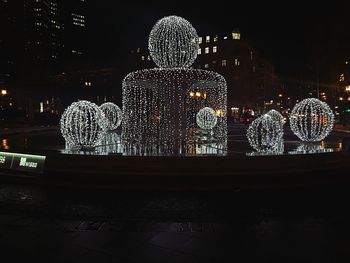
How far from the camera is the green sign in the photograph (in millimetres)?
8172

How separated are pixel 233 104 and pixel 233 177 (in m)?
65.9

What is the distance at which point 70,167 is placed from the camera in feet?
27.9

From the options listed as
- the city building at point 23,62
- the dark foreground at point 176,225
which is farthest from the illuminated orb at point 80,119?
the city building at point 23,62

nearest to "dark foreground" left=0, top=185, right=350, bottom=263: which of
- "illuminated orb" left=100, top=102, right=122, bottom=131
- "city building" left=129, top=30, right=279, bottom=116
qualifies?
"illuminated orb" left=100, top=102, right=122, bottom=131

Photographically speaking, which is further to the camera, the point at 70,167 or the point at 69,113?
the point at 69,113

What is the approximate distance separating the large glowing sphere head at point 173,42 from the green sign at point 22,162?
19.8ft

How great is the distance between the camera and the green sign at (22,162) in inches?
322

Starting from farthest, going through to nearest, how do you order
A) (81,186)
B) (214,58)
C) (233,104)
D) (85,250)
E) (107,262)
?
(214,58) < (233,104) < (81,186) < (85,250) < (107,262)

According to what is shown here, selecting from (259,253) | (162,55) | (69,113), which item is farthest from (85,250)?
(162,55)

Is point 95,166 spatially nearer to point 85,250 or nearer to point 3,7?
point 85,250

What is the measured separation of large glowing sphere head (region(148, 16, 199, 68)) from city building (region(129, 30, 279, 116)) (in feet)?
195

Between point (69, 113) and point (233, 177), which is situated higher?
point (69, 113)

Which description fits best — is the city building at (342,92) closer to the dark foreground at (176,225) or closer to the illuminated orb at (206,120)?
the illuminated orb at (206,120)

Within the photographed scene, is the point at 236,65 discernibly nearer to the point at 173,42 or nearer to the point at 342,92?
the point at 342,92
